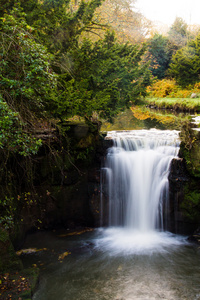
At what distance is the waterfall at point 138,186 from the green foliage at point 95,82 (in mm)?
1532

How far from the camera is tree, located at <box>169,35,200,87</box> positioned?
2323 centimetres

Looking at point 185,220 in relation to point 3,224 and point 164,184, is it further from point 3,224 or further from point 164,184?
point 3,224

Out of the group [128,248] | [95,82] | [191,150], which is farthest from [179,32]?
[128,248]

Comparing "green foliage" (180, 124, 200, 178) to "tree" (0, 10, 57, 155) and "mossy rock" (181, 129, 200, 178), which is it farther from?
"tree" (0, 10, 57, 155)

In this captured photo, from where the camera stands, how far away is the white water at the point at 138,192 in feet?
22.4

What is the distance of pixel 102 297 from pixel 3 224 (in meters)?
2.24

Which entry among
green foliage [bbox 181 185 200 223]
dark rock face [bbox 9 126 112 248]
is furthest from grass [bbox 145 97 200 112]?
dark rock face [bbox 9 126 112 248]

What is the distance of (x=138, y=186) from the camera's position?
7387 millimetres

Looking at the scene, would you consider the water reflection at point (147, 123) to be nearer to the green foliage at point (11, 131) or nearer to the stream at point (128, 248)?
the stream at point (128, 248)

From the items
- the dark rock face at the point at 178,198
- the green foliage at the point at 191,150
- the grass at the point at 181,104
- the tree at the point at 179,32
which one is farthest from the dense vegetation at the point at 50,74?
the tree at the point at 179,32

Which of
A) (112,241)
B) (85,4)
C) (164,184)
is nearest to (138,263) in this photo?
(112,241)

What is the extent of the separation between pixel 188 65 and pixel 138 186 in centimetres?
1981

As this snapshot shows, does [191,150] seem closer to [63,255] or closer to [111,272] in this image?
[111,272]

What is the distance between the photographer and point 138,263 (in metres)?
5.34
